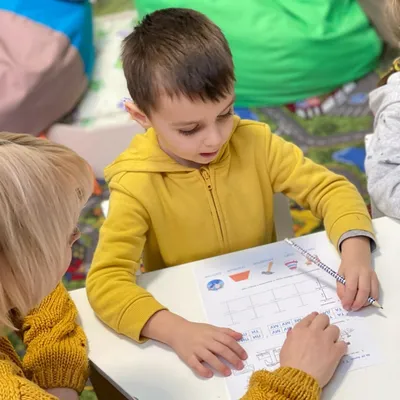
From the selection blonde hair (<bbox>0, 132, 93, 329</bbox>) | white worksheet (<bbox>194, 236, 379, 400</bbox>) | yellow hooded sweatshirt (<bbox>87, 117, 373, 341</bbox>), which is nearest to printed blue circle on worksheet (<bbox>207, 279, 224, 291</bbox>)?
white worksheet (<bbox>194, 236, 379, 400</bbox>)

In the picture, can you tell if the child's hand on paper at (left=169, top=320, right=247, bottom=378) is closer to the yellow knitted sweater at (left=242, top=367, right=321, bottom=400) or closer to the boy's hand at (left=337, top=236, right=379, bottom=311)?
the yellow knitted sweater at (left=242, top=367, right=321, bottom=400)

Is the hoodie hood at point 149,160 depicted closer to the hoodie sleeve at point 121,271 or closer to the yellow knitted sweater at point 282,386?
the hoodie sleeve at point 121,271

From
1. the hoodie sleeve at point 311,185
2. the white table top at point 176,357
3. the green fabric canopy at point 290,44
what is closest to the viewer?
the white table top at point 176,357

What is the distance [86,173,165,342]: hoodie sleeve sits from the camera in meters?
0.83

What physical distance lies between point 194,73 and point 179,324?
0.35m

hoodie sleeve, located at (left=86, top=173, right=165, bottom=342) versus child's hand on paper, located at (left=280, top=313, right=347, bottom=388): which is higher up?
hoodie sleeve, located at (left=86, top=173, right=165, bottom=342)

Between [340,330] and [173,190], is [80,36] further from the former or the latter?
[340,330]

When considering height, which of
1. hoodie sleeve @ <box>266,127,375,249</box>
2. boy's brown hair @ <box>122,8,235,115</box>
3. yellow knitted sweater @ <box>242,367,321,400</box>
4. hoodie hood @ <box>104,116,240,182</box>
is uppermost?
boy's brown hair @ <box>122,8,235,115</box>

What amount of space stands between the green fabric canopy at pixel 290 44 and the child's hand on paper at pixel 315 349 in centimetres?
141

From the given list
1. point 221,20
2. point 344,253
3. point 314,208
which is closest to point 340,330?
point 344,253

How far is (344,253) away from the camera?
2.88 ft

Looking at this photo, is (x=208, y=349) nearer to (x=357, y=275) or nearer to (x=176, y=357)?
(x=176, y=357)

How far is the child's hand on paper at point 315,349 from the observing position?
73 cm

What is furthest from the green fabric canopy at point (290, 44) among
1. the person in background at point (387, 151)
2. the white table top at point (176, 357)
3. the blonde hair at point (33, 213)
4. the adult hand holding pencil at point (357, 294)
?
the blonde hair at point (33, 213)
